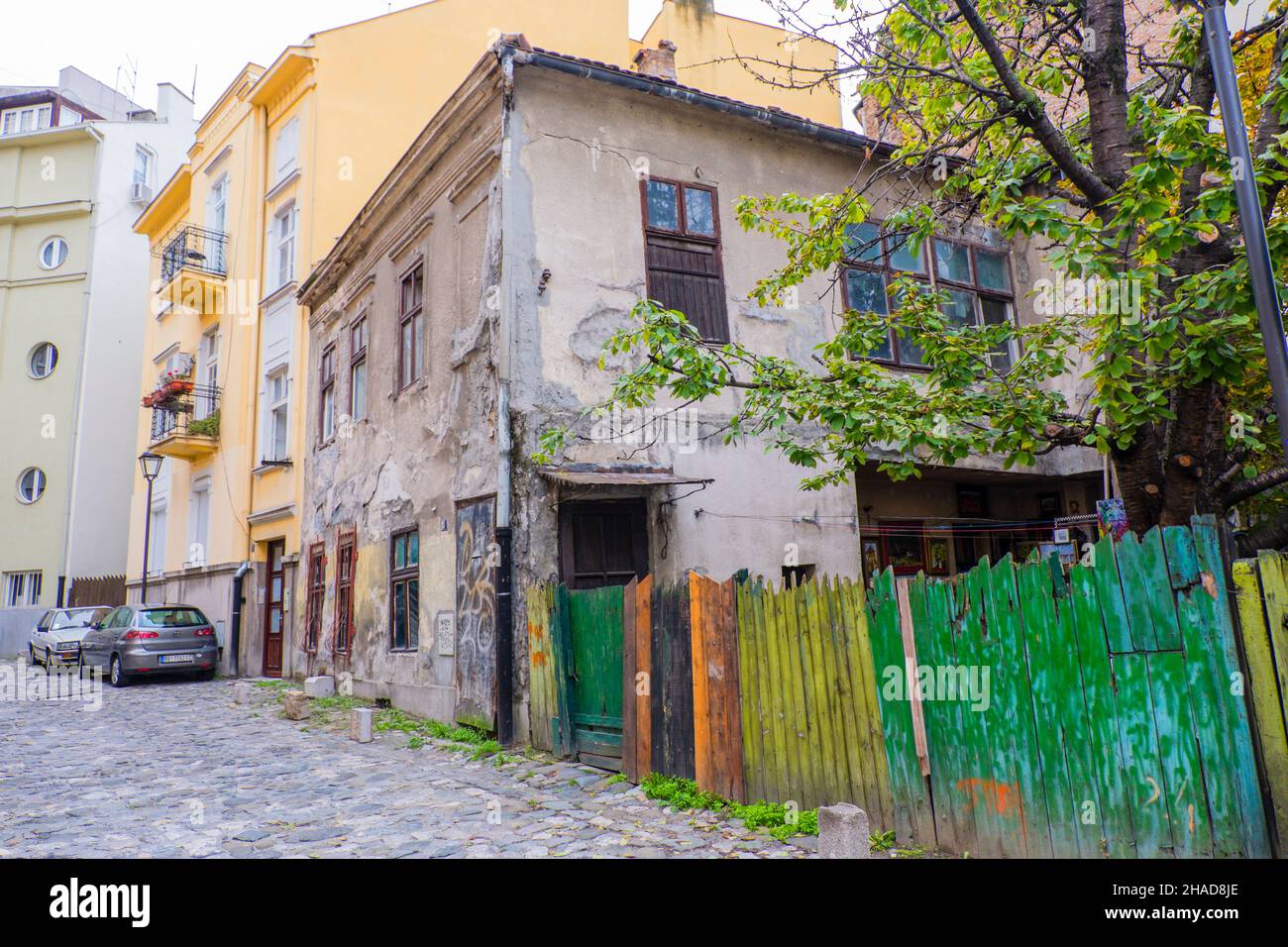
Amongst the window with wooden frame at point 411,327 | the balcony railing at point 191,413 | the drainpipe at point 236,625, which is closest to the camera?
the window with wooden frame at point 411,327

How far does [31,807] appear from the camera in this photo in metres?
6.82

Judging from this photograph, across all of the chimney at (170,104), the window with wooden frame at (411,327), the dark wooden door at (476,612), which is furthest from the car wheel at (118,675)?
the chimney at (170,104)

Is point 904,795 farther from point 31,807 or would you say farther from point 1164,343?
point 31,807

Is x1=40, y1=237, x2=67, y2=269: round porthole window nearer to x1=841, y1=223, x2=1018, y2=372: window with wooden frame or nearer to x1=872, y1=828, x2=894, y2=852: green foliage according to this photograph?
x1=841, y1=223, x2=1018, y2=372: window with wooden frame

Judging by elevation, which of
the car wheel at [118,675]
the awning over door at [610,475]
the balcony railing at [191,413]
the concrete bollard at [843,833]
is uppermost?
the balcony railing at [191,413]

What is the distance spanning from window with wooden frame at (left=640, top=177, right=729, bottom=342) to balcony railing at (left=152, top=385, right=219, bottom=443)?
13.8 metres

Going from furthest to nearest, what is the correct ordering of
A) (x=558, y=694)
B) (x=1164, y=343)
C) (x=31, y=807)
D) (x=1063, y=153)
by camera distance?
1. (x=558, y=694)
2. (x=31, y=807)
3. (x=1063, y=153)
4. (x=1164, y=343)

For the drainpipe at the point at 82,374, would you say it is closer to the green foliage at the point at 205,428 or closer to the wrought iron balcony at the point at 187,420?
the wrought iron balcony at the point at 187,420

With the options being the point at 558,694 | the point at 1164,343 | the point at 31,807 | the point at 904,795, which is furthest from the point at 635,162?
the point at 31,807

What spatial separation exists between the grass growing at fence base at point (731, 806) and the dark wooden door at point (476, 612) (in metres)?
2.97

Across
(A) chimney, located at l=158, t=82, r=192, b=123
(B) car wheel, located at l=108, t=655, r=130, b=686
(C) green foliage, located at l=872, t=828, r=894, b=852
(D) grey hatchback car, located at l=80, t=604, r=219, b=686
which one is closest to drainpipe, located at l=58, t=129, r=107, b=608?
(A) chimney, located at l=158, t=82, r=192, b=123

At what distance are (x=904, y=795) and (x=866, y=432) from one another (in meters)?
2.37

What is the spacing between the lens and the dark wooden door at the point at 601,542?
9.44 metres
